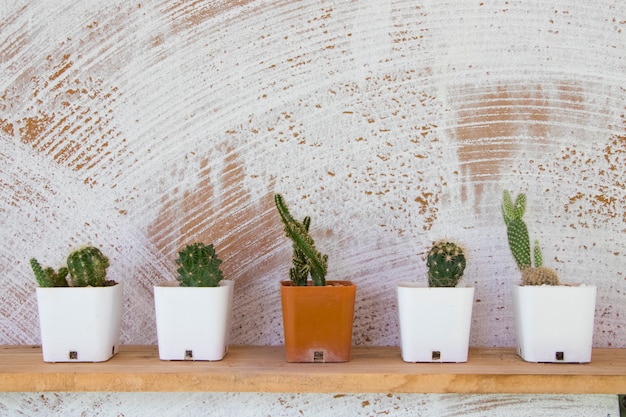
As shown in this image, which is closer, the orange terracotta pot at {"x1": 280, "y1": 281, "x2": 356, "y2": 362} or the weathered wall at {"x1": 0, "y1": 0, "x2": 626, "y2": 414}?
the orange terracotta pot at {"x1": 280, "y1": 281, "x2": 356, "y2": 362}

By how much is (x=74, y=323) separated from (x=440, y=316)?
0.56 meters

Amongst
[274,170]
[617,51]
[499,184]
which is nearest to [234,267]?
[274,170]

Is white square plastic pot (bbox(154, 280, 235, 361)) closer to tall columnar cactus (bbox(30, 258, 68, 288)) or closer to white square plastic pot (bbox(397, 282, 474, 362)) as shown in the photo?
tall columnar cactus (bbox(30, 258, 68, 288))

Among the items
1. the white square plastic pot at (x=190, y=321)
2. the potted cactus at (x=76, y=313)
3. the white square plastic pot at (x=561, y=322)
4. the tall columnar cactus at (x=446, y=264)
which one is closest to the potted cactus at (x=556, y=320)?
the white square plastic pot at (x=561, y=322)

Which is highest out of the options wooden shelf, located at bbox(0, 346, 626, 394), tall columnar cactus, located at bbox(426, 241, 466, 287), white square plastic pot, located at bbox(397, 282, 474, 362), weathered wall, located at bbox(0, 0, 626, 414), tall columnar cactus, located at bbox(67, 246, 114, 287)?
weathered wall, located at bbox(0, 0, 626, 414)

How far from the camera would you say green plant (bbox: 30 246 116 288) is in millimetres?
1073

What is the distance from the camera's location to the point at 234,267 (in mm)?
1218

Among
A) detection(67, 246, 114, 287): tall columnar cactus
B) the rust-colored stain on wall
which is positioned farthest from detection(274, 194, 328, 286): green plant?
detection(67, 246, 114, 287): tall columnar cactus

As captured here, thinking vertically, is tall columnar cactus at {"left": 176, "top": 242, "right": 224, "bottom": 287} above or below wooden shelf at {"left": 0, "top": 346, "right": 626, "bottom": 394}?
above

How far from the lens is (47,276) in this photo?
1.09 metres

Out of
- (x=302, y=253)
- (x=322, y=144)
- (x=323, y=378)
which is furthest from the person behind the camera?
(x=322, y=144)

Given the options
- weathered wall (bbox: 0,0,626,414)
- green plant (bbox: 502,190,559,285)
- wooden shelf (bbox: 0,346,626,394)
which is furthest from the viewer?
weathered wall (bbox: 0,0,626,414)

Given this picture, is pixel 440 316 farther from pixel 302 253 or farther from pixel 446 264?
pixel 302 253

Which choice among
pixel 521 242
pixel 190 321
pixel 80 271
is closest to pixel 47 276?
pixel 80 271
